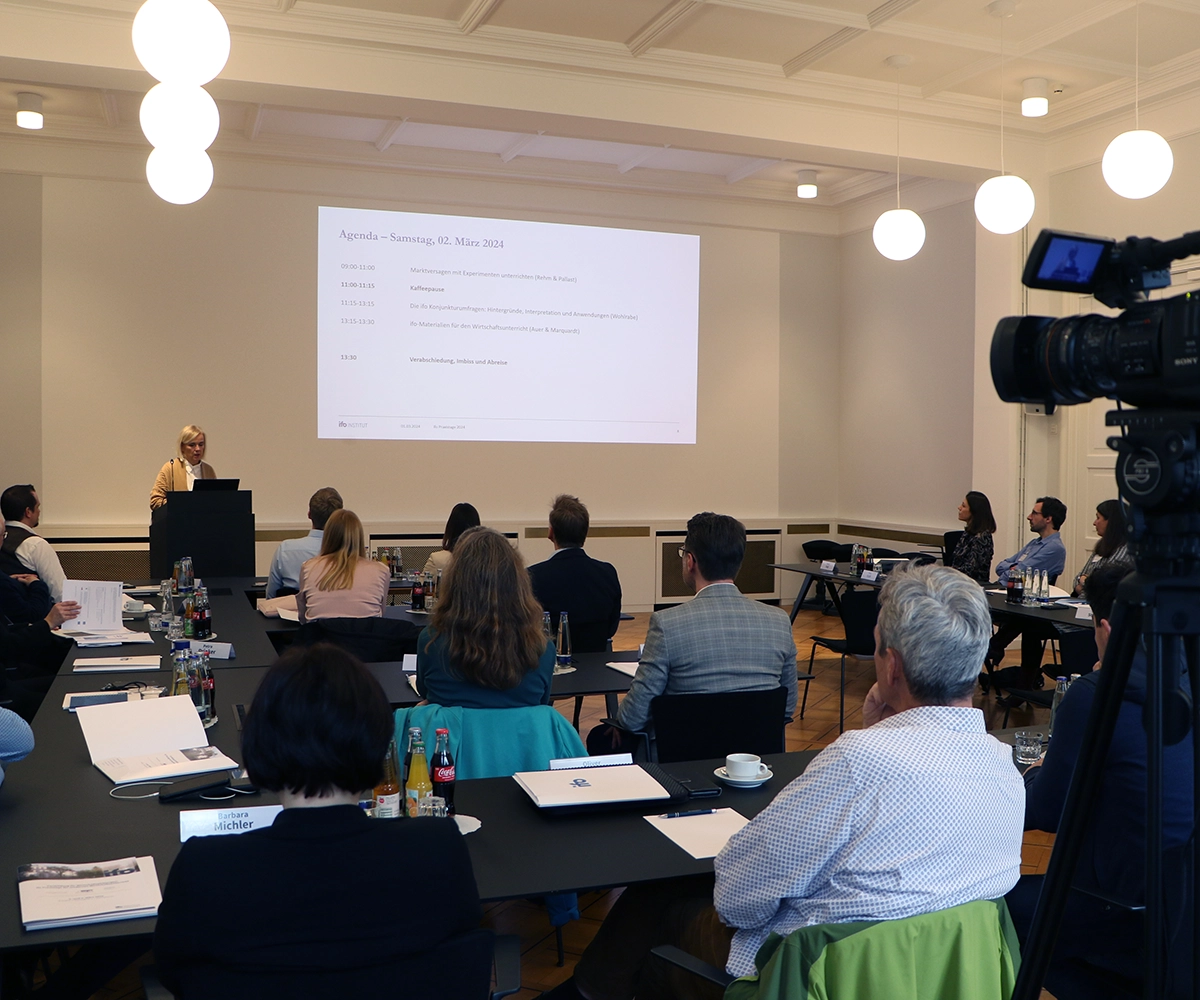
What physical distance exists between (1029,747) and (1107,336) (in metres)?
1.53

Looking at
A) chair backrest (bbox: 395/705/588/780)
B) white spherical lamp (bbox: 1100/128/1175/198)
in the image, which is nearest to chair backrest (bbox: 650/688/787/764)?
chair backrest (bbox: 395/705/588/780)

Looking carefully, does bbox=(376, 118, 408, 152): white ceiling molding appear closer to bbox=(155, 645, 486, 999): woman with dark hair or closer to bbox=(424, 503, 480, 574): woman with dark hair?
bbox=(424, 503, 480, 574): woman with dark hair

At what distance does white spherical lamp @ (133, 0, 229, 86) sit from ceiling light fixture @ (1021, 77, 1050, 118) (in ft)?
16.3

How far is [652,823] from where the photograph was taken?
204cm

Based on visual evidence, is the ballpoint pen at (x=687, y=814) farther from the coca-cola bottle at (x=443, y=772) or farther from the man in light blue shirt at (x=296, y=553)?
the man in light blue shirt at (x=296, y=553)

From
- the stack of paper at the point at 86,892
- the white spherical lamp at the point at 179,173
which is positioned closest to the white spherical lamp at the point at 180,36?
the white spherical lamp at the point at 179,173

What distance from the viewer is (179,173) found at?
398 centimetres

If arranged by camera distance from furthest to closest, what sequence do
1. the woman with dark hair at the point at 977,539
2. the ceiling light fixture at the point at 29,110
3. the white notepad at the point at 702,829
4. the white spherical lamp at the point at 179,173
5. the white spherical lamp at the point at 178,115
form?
the ceiling light fixture at the point at 29,110
the woman with dark hair at the point at 977,539
the white spherical lamp at the point at 179,173
the white spherical lamp at the point at 178,115
the white notepad at the point at 702,829

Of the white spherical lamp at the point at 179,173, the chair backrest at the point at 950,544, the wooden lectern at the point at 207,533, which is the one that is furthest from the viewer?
the chair backrest at the point at 950,544

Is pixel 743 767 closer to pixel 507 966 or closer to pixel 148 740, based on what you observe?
pixel 507 966

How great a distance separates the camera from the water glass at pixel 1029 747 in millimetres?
2457

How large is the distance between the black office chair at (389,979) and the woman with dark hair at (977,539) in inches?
225

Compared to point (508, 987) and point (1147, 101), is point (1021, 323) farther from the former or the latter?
point (1147, 101)

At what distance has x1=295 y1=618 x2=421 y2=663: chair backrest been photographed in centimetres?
386
